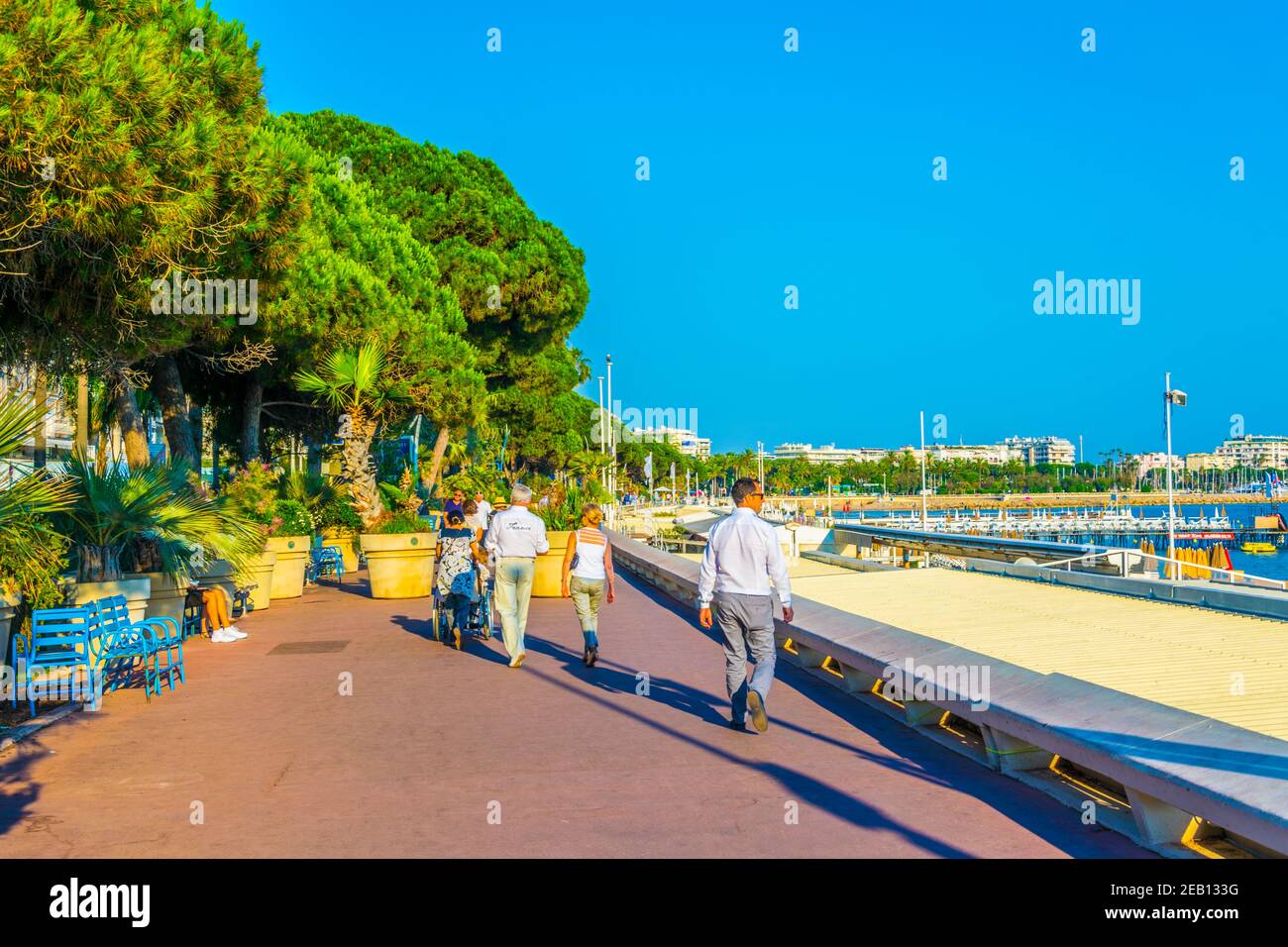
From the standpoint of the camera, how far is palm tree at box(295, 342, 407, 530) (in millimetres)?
19250

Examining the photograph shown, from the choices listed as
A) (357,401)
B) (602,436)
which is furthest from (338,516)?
(602,436)

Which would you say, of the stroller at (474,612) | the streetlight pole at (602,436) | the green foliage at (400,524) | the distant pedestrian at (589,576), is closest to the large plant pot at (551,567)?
the green foliage at (400,524)

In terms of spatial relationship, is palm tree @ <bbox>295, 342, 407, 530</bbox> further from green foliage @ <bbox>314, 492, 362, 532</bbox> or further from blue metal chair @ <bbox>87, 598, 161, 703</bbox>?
blue metal chair @ <bbox>87, 598, 161, 703</bbox>

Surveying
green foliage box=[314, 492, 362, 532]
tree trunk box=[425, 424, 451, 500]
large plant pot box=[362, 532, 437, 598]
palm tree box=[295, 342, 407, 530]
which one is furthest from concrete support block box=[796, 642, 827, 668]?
tree trunk box=[425, 424, 451, 500]

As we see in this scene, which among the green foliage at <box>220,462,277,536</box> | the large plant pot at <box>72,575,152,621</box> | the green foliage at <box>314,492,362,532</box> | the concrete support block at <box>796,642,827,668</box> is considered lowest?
the concrete support block at <box>796,642,827,668</box>

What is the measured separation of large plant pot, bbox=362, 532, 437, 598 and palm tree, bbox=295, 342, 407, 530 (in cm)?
102

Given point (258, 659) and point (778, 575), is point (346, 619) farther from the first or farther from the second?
point (778, 575)

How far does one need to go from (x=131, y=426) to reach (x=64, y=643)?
7244 millimetres

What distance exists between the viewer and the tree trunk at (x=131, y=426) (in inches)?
596

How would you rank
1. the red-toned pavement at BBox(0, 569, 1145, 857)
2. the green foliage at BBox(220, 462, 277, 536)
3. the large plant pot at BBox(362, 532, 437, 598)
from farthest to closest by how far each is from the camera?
the large plant pot at BBox(362, 532, 437, 598) < the green foliage at BBox(220, 462, 277, 536) < the red-toned pavement at BBox(0, 569, 1145, 857)

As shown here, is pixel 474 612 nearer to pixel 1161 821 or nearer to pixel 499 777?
pixel 499 777

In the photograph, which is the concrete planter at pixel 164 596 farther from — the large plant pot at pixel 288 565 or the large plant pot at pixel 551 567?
the large plant pot at pixel 551 567

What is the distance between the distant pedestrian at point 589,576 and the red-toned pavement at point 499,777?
66cm
